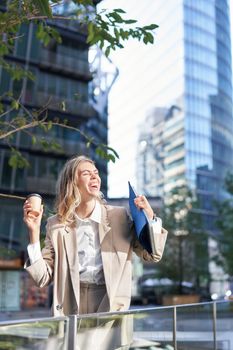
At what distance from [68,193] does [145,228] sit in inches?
20.6

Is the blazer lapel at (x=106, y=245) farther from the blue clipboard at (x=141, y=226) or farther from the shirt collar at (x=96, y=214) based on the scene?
the blue clipboard at (x=141, y=226)

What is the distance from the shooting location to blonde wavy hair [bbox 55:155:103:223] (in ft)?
9.50

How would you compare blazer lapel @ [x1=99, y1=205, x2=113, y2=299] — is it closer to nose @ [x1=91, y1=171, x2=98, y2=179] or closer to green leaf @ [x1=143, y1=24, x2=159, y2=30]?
nose @ [x1=91, y1=171, x2=98, y2=179]

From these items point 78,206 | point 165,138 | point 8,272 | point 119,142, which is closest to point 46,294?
point 8,272

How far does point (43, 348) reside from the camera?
246cm

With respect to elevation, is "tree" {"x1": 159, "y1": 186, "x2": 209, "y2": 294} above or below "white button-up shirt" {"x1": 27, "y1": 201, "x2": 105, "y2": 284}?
above

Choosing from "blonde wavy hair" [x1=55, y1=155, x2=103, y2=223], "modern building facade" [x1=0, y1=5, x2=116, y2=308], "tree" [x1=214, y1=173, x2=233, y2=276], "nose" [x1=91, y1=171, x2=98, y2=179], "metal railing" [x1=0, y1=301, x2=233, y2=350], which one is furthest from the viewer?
"tree" [x1=214, y1=173, x2=233, y2=276]

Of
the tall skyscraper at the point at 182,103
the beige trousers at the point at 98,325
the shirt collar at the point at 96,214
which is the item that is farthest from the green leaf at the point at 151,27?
the tall skyscraper at the point at 182,103

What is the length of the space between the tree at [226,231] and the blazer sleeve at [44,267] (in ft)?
103

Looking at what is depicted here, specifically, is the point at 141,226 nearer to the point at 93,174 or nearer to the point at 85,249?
the point at 85,249

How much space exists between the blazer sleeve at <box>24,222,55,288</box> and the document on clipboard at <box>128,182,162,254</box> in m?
0.51

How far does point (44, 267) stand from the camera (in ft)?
8.95

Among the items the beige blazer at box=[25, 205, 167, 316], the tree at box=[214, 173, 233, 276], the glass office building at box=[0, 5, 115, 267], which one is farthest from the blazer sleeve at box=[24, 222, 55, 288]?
the tree at box=[214, 173, 233, 276]

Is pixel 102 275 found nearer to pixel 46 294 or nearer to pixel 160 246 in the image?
pixel 160 246
